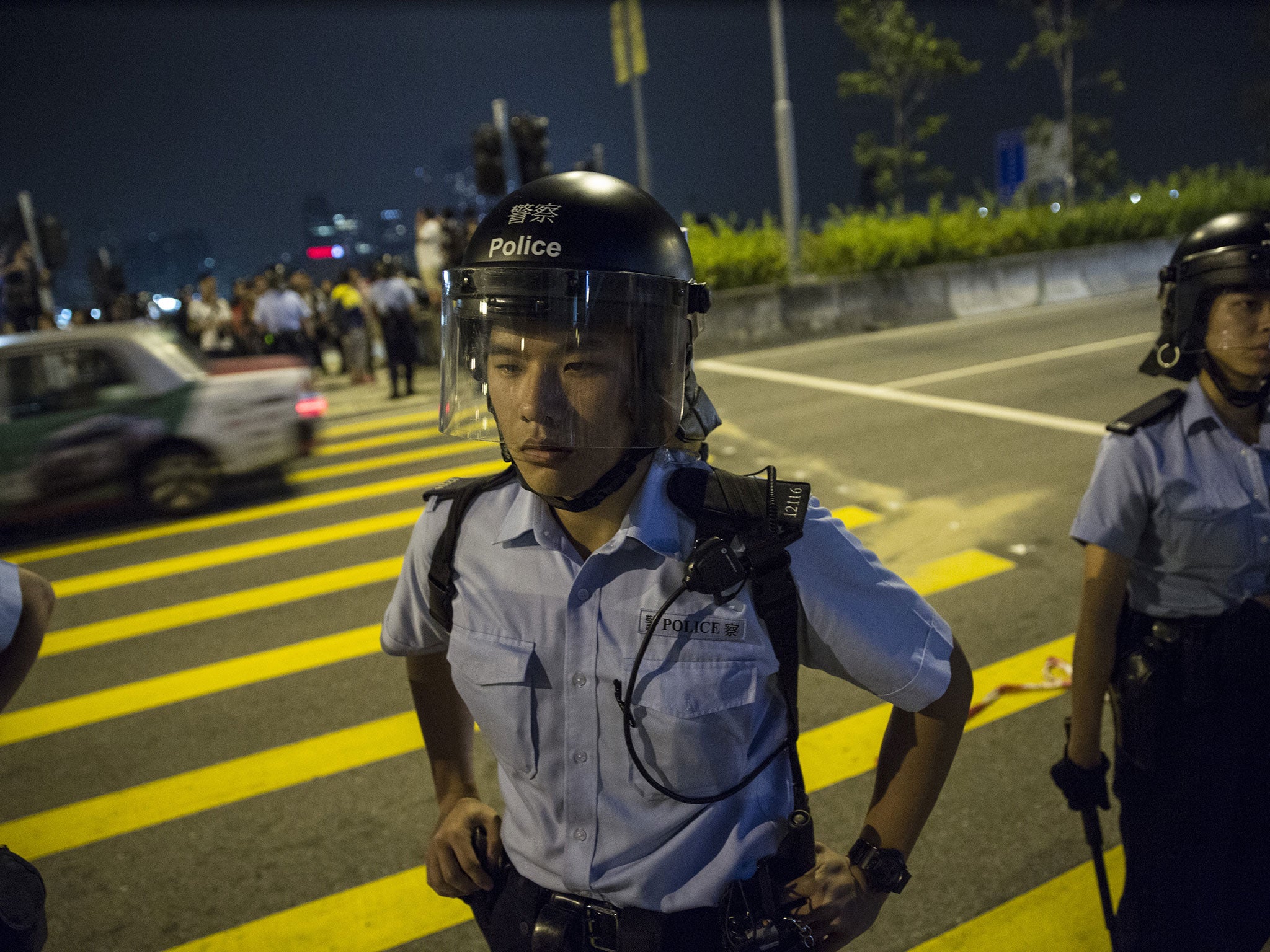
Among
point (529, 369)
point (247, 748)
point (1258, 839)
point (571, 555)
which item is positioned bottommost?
point (247, 748)

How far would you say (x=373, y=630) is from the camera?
519cm

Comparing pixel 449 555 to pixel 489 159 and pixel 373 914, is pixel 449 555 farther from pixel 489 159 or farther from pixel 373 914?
pixel 489 159

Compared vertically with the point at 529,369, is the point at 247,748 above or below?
below

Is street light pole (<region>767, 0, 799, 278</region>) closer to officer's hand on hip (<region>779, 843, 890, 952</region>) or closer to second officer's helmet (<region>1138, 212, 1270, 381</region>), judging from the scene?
second officer's helmet (<region>1138, 212, 1270, 381</region>)

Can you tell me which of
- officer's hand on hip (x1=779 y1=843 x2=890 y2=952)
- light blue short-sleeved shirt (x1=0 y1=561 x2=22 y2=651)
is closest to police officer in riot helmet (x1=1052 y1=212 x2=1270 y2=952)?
officer's hand on hip (x1=779 y1=843 x2=890 y2=952)

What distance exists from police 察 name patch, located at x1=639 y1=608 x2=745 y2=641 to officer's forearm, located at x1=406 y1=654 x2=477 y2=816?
1.93 ft

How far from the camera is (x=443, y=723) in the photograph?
1863 mm

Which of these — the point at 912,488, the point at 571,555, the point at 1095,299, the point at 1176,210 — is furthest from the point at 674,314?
the point at 1176,210

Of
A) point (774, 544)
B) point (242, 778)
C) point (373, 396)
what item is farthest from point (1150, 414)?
point (373, 396)

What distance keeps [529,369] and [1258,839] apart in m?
1.91

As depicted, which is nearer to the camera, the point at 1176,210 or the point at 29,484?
the point at 29,484

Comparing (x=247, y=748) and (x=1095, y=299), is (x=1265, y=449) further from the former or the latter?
(x=1095, y=299)

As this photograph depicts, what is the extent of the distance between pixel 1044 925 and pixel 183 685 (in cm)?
399

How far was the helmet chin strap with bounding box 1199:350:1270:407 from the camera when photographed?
2217 mm
